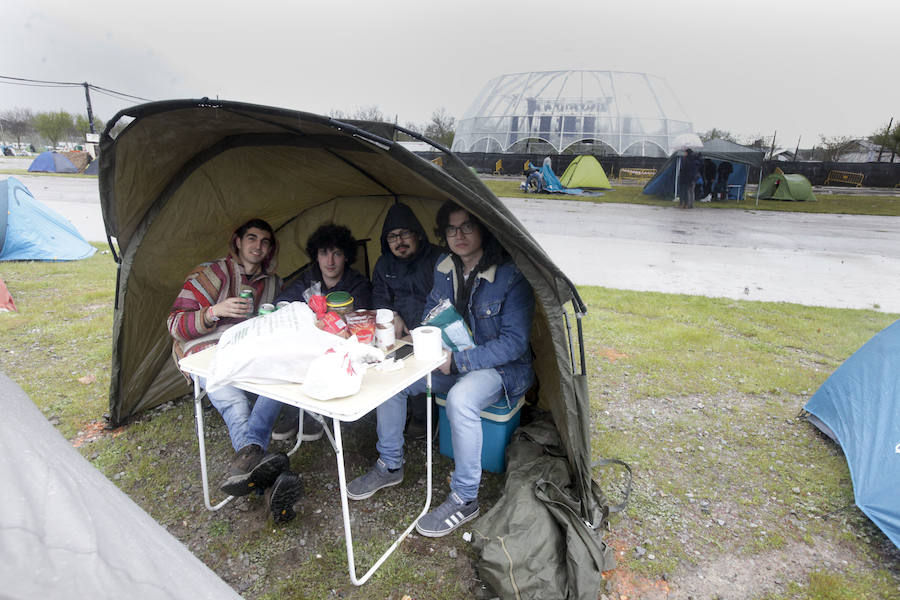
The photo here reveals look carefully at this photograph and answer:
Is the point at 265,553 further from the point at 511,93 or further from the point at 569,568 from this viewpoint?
the point at 511,93

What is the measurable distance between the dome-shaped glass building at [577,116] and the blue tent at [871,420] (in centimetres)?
2478

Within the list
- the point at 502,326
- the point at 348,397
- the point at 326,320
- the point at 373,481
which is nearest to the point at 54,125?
the point at 326,320

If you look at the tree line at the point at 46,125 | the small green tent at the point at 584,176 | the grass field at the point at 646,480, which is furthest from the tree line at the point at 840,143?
the tree line at the point at 46,125

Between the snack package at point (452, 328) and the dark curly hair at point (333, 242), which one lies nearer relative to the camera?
the snack package at point (452, 328)

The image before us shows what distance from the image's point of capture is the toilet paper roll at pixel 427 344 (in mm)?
2207

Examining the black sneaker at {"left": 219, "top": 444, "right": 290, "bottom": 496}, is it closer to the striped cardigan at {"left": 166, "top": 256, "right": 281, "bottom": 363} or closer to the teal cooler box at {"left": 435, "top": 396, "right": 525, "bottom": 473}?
the striped cardigan at {"left": 166, "top": 256, "right": 281, "bottom": 363}

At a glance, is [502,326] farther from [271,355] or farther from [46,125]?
[46,125]

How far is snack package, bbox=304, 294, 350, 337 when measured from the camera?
2.36 metres

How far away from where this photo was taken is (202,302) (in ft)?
9.04

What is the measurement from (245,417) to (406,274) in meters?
1.25

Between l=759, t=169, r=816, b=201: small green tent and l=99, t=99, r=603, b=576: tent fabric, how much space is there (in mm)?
19660

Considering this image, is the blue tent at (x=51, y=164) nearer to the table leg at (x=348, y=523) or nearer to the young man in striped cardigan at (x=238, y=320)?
the young man in striped cardigan at (x=238, y=320)

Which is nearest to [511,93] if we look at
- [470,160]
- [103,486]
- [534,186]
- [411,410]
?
[470,160]

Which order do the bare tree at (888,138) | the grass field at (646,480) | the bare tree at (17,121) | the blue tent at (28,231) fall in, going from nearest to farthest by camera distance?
the grass field at (646,480), the blue tent at (28,231), the bare tree at (888,138), the bare tree at (17,121)
